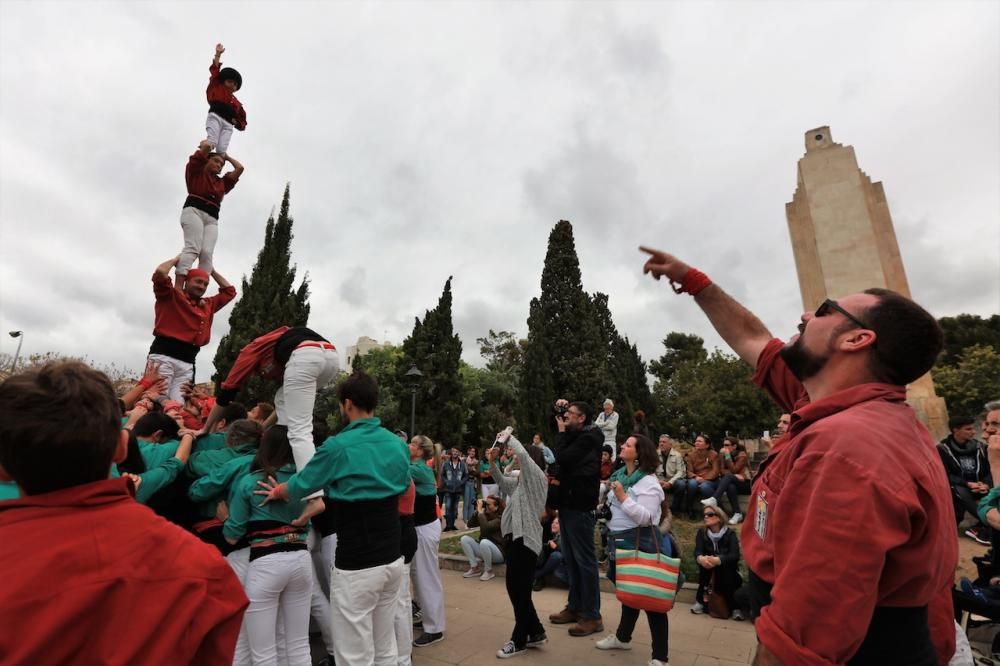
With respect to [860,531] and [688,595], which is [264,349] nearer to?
[860,531]

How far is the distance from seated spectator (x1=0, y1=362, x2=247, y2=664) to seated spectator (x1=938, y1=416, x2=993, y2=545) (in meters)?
7.12

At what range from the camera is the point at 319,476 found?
3148 millimetres

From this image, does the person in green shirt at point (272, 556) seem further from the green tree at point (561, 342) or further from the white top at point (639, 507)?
the green tree at point (561, 342)

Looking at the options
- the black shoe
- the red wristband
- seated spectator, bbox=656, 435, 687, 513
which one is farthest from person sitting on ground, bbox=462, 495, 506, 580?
the red wristband

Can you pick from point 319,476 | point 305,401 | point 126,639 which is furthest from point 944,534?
point 305,401

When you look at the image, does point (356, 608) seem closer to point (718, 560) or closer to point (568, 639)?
point (568, 639)

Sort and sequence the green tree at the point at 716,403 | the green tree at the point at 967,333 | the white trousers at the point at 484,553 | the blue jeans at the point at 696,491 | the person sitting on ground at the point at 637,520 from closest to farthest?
1. the person sitting on ground at the point at 637,520
2. the white trousers at the point at 484,553
3. the blue jeans at the point at 696,491
4. the green tree at the point at 716,403
5. the green tree at the point at 967,333

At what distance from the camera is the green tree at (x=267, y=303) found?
24.1m

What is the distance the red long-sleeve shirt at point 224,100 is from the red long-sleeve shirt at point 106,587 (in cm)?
539

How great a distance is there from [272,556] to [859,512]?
3.33 m

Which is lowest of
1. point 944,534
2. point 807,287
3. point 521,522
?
point 521,522

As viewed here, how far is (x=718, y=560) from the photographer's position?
→ 5797 mm

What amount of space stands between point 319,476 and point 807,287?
→ 780 inches

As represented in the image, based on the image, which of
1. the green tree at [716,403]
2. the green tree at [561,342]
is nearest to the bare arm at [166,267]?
the green tree at [561,342]
